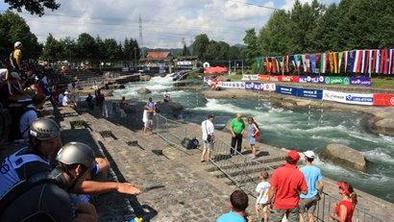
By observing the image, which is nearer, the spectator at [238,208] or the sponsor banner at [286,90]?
the spectator at [238,208]

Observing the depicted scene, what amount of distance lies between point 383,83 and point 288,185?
4691cm

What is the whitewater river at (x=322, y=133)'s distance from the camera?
19.8 meters

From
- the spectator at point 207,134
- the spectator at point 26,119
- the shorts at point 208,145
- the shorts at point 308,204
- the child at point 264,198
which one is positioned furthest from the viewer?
the shorts at point 208,145

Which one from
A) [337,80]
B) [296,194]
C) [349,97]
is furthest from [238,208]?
[337,80]

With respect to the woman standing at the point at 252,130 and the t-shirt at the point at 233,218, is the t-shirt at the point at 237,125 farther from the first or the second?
the t-shirt at the point at 233,218

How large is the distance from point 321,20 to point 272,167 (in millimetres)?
59571

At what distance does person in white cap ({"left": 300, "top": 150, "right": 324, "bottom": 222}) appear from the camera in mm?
10492

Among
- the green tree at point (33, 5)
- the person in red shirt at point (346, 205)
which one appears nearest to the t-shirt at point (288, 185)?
the person in red shirt at point (346, 205)

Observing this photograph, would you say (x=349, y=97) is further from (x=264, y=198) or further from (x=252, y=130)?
(x=264, y=198)

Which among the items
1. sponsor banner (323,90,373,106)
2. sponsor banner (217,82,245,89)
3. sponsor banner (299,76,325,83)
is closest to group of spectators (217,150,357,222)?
sponsor banner (323,90,373,106)

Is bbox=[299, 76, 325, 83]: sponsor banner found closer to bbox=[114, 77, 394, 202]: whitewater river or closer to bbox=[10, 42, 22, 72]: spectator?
bbox=[114, 77, 394, 202]: whitewater river

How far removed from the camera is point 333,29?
69188 mm

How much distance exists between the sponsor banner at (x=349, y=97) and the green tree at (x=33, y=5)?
1113 inches

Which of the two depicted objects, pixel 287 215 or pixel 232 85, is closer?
pixel 287 215
